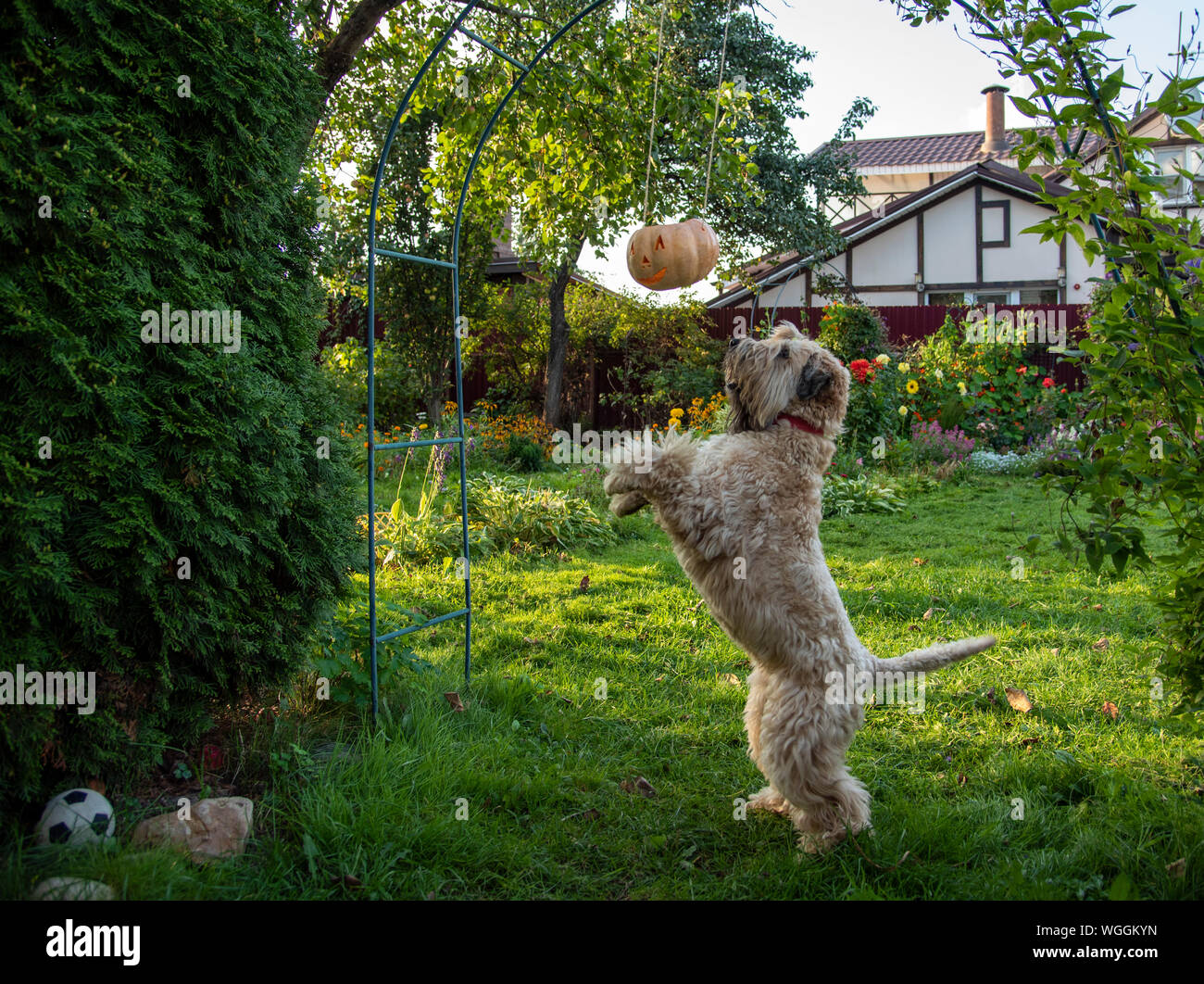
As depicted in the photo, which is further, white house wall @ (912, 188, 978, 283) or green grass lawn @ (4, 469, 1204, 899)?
white house wall @ (912, 188, 978, 283)

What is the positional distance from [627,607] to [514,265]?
1417 centimetres

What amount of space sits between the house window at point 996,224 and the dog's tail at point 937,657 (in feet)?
57.1

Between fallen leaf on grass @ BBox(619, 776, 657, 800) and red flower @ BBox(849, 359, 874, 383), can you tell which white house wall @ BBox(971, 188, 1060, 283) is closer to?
red flower @ BBox(849, 359, 874, 383)

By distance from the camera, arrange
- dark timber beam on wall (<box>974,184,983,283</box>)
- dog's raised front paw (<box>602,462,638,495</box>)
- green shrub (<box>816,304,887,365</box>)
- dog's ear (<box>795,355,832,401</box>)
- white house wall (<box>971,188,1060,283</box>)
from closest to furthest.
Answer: dog's raised front paw (<box>602,462,638,495</box>)
dog's ear (<box>795,355,832,401</box>)
green shrub (<box>816,304,887,365</box>)
white house wall (<box>971,188,1060,283</box>)
dark timber beam on wall (<box>974,184,983,283</box>)

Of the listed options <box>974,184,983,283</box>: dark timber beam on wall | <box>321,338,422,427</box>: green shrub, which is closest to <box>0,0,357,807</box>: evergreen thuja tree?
<box>321,338,422,427</box>: green shrub

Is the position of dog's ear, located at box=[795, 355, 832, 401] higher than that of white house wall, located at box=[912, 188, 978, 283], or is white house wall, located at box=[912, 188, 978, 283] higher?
white house wall, located at box=[912, 188, 978, 283]

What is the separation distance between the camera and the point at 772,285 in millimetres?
17578

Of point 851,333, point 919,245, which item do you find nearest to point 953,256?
point 919,245

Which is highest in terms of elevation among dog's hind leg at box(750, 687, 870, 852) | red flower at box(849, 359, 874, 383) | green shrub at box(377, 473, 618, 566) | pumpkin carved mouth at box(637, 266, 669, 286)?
red flower at box(849, 359, 874, 383)

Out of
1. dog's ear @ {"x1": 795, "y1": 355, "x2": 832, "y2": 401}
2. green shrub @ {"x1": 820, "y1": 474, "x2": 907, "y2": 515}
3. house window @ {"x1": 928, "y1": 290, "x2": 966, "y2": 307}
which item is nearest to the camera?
dog's ear @ {"x1": 795, "y1": 355, "x2": 832, "y2": 401}

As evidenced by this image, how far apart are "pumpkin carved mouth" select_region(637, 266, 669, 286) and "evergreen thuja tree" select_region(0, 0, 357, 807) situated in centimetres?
167

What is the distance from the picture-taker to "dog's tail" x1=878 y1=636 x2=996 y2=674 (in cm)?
320
